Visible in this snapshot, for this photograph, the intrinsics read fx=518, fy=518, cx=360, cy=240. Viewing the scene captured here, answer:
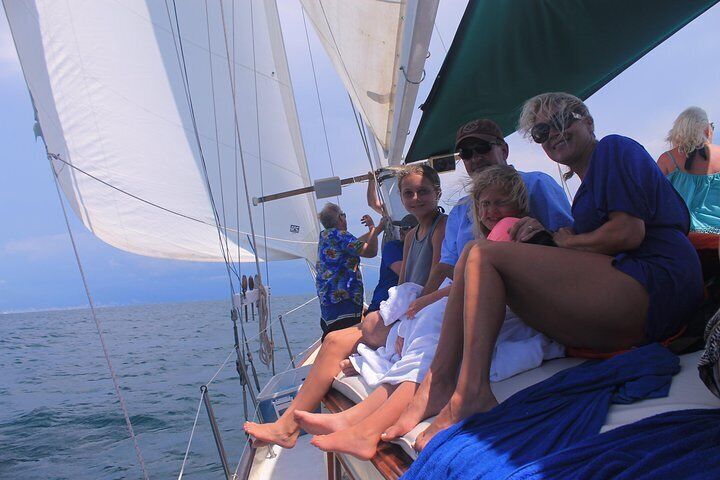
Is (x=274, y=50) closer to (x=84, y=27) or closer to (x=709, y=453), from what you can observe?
(x=84, y=27)

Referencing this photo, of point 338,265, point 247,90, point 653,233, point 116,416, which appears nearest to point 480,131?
point 653,233

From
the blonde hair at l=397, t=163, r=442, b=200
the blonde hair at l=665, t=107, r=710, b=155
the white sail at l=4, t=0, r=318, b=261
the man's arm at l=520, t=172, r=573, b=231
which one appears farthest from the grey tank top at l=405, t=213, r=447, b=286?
the white sail at l=4, t=0, r=318, b=261

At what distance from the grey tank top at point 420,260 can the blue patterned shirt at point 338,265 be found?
3.66 ft

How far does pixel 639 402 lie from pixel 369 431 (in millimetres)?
594

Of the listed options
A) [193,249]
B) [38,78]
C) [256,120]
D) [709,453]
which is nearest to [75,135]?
[38,78]

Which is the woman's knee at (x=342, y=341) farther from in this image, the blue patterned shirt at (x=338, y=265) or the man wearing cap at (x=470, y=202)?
the blue patterned shirt at (x=338, y=265)

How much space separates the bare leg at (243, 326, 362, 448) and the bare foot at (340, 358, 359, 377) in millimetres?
16

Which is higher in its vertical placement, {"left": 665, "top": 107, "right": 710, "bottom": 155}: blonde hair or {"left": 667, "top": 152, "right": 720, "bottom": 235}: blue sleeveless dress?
{"left": 665, "top": 107, "right": 710, "bottom": 155}: blonde hair

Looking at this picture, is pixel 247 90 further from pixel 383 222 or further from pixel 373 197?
pixel 383 222

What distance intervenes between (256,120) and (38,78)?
77.9 inches

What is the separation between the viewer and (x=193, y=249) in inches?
195

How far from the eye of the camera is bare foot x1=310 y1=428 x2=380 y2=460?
1206 millimetres

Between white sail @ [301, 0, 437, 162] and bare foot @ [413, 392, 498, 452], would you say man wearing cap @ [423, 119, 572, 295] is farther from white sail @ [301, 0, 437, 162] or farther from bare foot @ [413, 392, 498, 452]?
white sail @ [301, 0, 437, 162]

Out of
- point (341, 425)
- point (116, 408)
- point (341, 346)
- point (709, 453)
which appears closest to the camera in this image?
point (709, 453)
